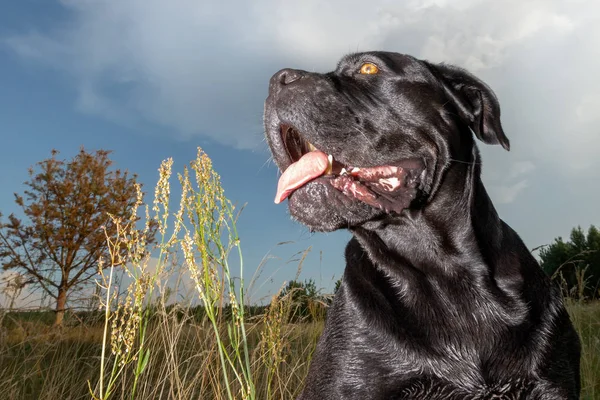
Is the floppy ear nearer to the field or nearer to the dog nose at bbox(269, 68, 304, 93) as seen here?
the dog nose at bbox(269, 68, 304, 93)

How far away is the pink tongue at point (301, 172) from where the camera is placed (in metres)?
2.66

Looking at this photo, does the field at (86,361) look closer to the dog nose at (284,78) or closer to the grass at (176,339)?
the grass at (176,339)

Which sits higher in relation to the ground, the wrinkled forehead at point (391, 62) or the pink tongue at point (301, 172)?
the wrinkled forehead at point (391, 62)

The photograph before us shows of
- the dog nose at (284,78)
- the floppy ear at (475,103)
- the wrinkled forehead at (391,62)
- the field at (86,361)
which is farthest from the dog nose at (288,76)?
the field at (86,361)

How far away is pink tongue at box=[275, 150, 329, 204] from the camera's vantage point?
266 cm

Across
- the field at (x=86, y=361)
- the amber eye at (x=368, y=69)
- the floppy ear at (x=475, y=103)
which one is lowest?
the field at (x=86, y=361)

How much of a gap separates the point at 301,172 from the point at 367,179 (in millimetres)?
318

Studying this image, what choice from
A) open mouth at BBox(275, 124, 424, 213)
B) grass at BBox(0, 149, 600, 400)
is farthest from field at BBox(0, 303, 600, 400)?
open mouth at BBox(275, 124, 424, 213)

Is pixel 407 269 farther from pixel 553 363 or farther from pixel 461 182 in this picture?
pixel 553 363

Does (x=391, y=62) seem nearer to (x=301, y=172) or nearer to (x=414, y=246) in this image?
(x=301, y=172)

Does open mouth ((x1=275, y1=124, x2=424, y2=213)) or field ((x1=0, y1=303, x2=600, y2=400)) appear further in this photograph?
field ((x1=0, y1=303, x2=600, y2=400))

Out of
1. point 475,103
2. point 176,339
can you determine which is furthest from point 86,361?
point 475,103

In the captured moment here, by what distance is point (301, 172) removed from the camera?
8.83 feet

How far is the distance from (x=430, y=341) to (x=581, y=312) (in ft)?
22.0
